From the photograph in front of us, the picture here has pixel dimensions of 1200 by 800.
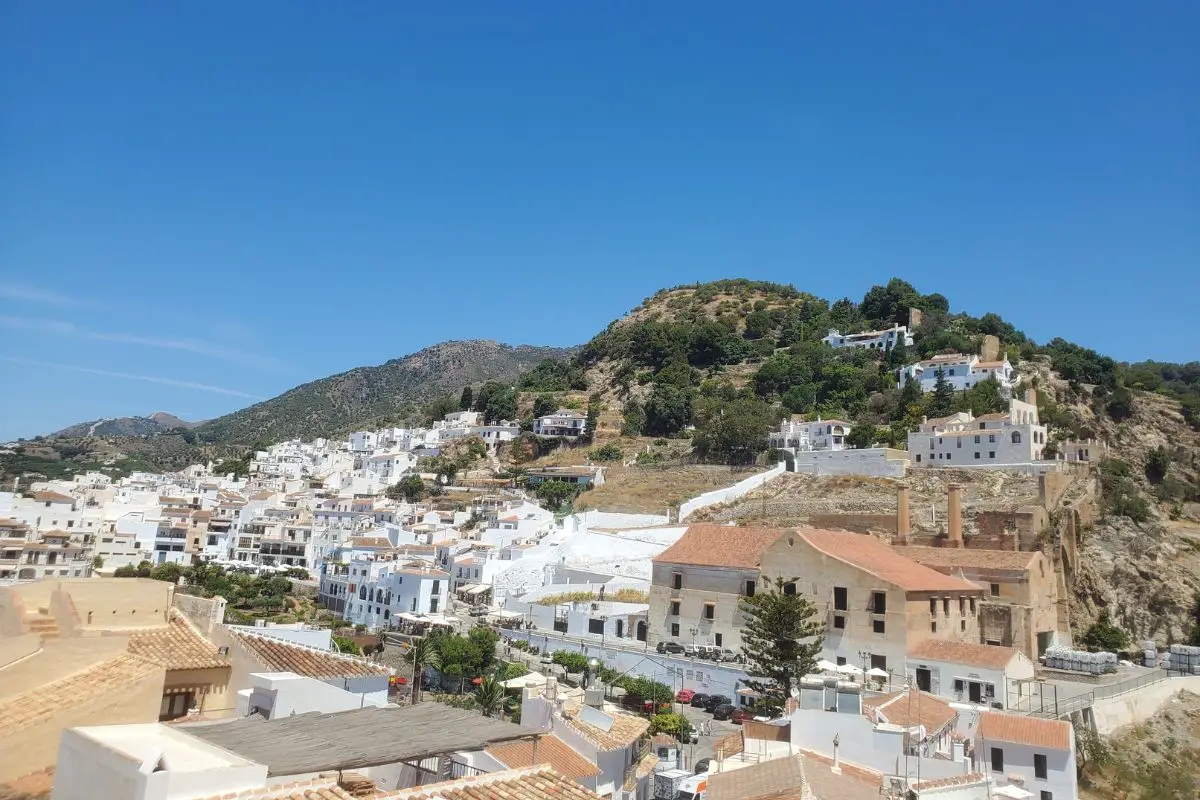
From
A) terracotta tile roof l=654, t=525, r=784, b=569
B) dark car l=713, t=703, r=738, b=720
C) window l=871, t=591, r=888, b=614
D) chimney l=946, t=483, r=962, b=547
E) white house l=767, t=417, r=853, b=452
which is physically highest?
white house l=767, t=417, r=853, b=452

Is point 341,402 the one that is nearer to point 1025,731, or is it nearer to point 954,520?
point 954,520

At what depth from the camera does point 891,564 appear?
1200 inches

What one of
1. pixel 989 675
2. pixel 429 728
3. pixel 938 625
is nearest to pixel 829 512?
pixel 938 625

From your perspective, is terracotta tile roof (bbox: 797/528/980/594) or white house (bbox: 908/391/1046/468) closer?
terracotta tile roof (bbox: 797/528/980/594)

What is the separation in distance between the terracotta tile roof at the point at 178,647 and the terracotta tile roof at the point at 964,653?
2283 centimetres

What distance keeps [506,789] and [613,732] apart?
9.24 m

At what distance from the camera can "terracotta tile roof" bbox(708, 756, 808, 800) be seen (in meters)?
9.85

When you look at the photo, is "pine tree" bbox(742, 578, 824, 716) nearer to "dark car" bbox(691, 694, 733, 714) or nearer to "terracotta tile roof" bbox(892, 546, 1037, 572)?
"dark car" bbox(691, 694, 733, 714)

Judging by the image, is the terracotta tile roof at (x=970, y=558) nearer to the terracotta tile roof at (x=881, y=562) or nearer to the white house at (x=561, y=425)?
the terracotta tile roof at (x=881, y=562)

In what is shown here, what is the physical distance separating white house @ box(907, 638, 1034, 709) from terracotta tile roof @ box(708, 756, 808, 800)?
1604 cm

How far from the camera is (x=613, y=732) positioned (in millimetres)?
14734

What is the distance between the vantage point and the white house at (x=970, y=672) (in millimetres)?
24719

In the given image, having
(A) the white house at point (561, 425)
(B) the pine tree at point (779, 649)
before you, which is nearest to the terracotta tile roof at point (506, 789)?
(B) the pine tree at point (779, 649)

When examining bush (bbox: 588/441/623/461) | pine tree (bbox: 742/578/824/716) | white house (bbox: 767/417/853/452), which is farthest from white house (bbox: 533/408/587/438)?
pine tree (bbox: 742/578/824/716)
